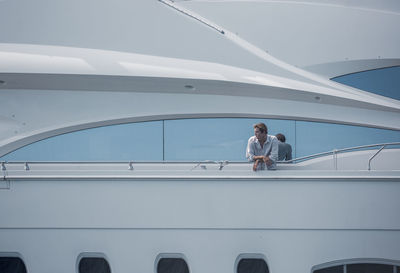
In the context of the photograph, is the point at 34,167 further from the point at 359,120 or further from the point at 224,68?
the point at 359,120

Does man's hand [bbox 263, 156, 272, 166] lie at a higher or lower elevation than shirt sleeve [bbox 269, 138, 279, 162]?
lower

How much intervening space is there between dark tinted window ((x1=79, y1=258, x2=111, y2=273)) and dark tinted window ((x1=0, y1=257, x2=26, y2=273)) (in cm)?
80

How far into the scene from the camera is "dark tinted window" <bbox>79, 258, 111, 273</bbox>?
15.9 feet

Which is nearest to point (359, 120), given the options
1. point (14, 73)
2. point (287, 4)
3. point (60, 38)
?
point (287, 4)

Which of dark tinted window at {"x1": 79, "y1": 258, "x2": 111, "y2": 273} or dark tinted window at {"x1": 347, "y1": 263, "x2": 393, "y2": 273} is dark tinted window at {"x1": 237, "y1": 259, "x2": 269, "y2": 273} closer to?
dark tinted window at {"x1": 347, "y1": 263, "x2": 393, "y2": 273}

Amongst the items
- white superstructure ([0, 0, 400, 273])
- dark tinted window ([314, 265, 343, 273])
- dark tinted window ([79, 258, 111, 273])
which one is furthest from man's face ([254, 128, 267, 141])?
dark tinted window ([79, 258, 111, 273])

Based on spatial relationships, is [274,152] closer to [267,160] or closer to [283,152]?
[267,160]

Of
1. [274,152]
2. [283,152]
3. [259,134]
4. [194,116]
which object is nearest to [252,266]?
[274,152]

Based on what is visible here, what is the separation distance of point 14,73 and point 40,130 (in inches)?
40.6

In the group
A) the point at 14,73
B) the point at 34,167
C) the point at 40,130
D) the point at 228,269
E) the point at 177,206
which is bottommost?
the point at 228,269

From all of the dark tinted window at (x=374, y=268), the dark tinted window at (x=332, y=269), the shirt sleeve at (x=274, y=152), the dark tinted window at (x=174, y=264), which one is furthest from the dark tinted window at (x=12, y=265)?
the dark tinted window at (x=374, y=268)

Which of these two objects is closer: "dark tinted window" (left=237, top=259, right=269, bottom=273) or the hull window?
the hull window

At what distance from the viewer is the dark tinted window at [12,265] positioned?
493 centimetres

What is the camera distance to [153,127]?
21.4 ft
